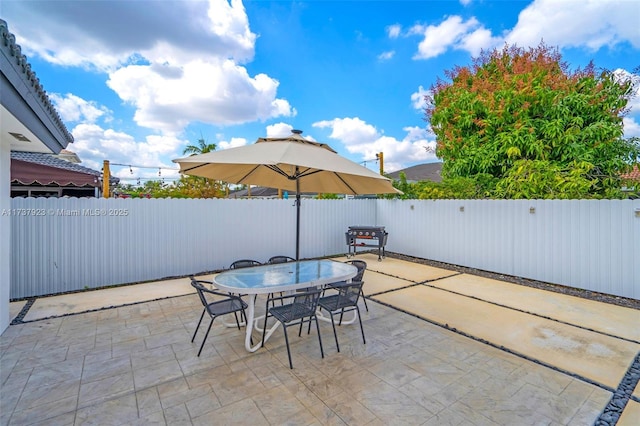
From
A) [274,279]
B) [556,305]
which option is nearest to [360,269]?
[274,279]

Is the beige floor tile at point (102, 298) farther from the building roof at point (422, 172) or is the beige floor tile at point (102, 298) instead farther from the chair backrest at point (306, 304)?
the building roof at point (422, 172)

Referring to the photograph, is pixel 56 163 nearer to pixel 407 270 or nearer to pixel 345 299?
pixel 345 299

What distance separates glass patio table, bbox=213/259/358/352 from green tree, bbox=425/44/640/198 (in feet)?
20.5

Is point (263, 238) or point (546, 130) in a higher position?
point (546, 130)

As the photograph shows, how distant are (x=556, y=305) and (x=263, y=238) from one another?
6179 mm

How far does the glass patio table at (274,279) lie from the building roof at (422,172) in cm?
1279

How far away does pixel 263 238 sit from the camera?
7.70 metres

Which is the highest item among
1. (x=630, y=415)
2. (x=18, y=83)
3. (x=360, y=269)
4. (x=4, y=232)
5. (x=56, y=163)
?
(x=56, y=163)

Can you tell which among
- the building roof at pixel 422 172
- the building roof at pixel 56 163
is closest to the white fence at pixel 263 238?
the building roof at pixel 56 163

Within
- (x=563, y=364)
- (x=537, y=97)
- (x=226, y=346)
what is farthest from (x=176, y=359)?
(x=537, y=97)

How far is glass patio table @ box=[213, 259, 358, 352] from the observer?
10.1ft

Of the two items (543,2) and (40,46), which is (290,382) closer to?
(40,46)

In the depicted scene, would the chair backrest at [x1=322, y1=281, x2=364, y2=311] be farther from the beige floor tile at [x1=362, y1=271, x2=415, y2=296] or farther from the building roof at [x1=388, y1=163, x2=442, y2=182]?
the building roof at [x1=388, y1=163, x2=442, y2=182]

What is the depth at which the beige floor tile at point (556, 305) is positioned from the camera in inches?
155
